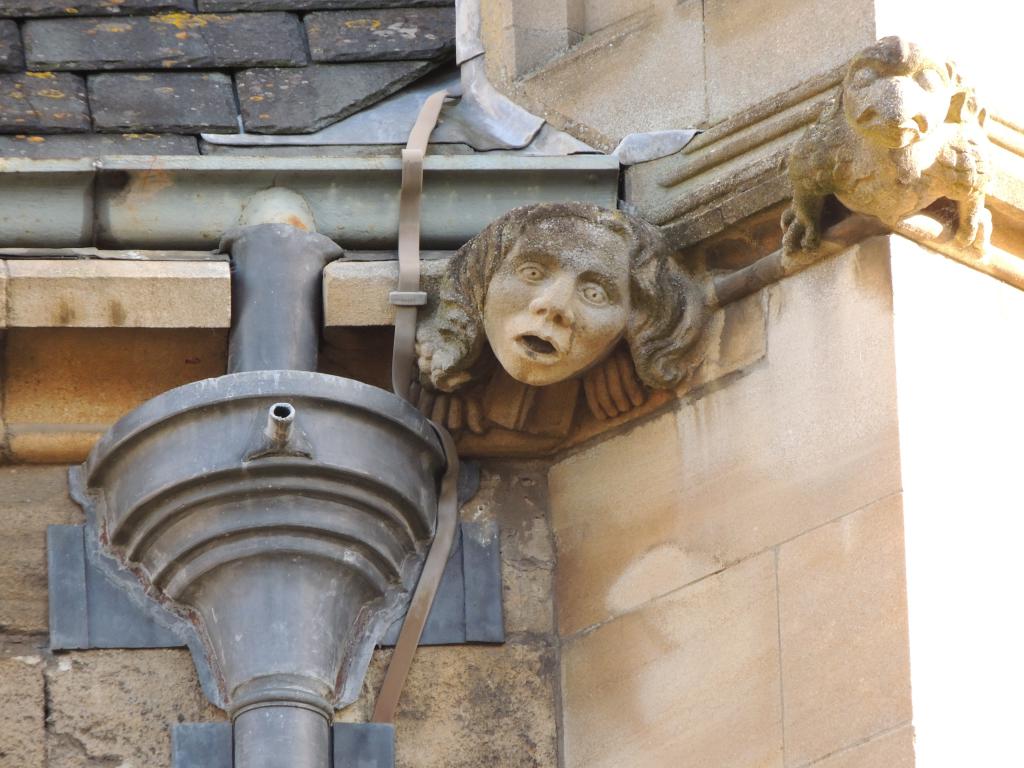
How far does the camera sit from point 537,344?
6.35 meters

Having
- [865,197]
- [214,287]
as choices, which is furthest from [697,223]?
[214,287]

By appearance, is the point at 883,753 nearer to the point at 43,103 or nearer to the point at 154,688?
the point at 154,688

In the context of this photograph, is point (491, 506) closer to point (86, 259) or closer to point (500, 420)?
point (500, 420)

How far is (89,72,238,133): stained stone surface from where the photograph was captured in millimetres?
6941

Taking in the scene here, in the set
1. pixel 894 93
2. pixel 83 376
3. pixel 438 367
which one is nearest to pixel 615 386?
pixel 438 367

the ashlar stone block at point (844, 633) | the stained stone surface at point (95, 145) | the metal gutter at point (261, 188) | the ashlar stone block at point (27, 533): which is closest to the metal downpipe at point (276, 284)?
the metal gutter at point (261, 188)

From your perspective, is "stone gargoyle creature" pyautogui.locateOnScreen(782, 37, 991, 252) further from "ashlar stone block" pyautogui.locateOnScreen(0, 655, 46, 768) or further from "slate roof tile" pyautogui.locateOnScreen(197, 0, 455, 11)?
A: "ashlar stone block" pyautogui.locateOnScreen(0, 655, 46, 768)

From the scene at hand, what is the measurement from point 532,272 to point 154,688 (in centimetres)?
105

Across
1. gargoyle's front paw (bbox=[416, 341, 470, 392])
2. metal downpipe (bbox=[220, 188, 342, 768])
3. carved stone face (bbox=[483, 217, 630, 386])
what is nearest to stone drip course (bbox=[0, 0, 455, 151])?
metal downpipe (bbox=[220, 188, 342, 768])

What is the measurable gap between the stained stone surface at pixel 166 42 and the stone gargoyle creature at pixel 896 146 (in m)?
1.44

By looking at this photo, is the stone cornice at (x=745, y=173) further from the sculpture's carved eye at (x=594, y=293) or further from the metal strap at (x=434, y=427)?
the metal strap at (x=434, y=427)

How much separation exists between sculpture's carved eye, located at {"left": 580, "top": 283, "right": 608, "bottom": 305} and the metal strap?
0.37 meters

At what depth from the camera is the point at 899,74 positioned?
5.96 meters

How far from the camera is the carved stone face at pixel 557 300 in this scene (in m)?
6.32
